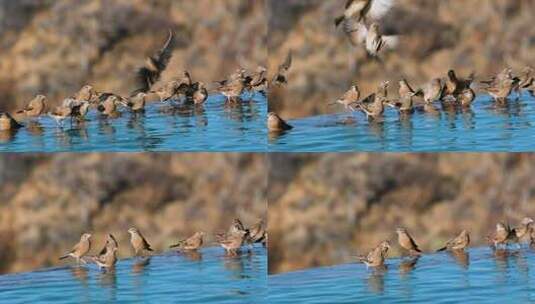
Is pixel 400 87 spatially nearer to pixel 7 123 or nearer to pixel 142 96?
pixel 142 96

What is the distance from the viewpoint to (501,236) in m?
9.28

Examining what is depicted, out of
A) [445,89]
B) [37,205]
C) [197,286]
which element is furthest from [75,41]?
[445,89]

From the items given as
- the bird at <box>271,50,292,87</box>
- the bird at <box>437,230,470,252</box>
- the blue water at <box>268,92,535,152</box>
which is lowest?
the bird at <box>437,230,470,252</box>

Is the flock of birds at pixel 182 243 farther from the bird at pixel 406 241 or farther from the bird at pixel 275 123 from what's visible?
the bird at pixel 406 241

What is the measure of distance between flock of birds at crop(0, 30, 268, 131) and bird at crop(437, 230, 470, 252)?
167 centimetres

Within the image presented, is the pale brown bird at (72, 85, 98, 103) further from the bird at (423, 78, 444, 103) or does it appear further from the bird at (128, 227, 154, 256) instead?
the bird at (423, 78, 444, 103)

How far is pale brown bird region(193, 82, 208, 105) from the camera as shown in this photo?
9.30m

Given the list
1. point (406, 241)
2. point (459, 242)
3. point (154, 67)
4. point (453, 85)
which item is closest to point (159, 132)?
point (154, 67)

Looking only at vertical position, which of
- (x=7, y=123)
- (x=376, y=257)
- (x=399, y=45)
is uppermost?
(x=399, y=45)

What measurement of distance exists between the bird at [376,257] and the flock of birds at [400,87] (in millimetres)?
832

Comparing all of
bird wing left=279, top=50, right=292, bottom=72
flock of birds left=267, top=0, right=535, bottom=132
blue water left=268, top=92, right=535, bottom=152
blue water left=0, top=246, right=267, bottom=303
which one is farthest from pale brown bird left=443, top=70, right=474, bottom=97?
blue water left=0, top=246, right=267, bottom=303

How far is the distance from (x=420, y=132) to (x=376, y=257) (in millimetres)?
856

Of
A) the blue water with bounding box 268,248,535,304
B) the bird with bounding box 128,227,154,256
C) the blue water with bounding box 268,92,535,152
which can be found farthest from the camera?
the bird with bounding box 128,227,154,256

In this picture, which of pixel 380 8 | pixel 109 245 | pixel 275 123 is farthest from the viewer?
pixel 109 245
